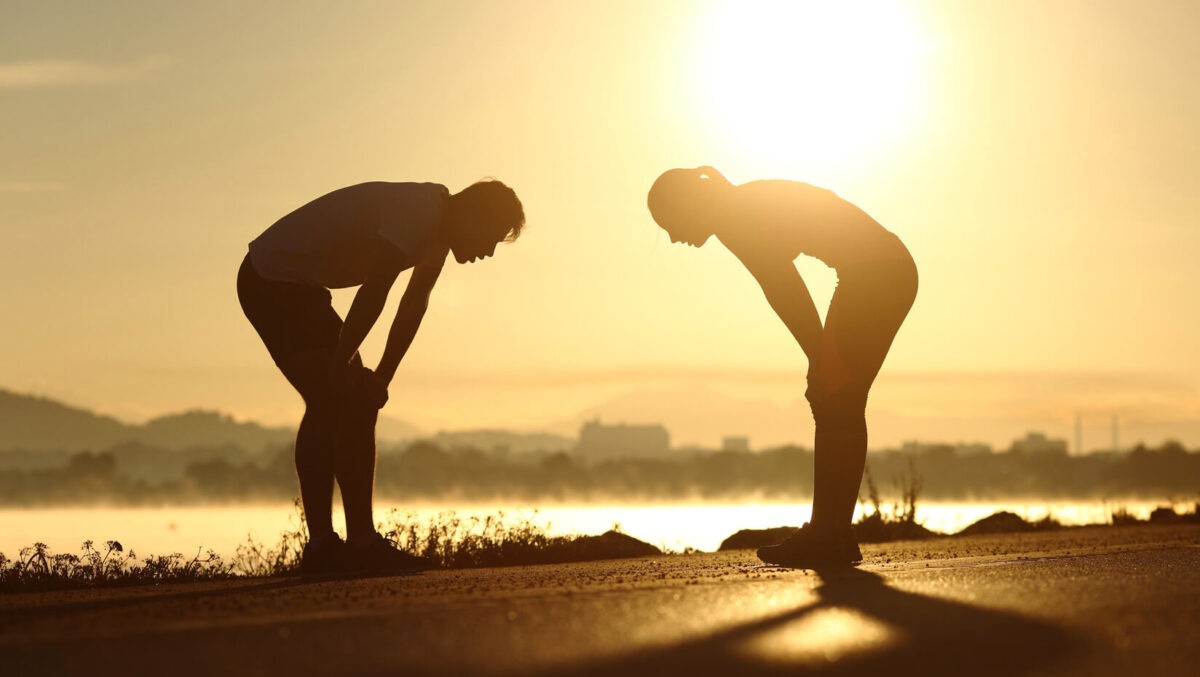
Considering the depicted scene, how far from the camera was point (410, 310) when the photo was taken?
680 cm

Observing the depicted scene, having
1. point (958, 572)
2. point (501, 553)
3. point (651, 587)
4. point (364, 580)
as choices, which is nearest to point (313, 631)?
point (651, 587)

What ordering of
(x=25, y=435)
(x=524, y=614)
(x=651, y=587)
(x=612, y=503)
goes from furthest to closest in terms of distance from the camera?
(x=25, y=435) → (x=612, y=503) → (x=651, y=587) → (x=524, y=614)

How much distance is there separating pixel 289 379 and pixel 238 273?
593 mm

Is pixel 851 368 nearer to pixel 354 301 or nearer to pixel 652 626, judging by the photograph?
pixel 354 301

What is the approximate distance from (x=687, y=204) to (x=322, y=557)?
2.34m

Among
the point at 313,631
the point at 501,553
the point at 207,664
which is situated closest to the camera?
the point at 207,664

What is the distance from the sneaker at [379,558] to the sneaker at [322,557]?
9 cm

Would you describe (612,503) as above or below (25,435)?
below

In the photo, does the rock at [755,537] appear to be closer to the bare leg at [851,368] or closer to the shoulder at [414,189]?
the bare leg at [851,368]

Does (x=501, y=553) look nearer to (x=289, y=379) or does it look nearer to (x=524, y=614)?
(x=289, y=379)

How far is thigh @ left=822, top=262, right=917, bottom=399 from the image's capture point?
6438 mm

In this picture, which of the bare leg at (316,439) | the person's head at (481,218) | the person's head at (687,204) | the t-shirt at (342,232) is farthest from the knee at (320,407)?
the person's head at (687,204)

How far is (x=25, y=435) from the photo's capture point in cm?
18938

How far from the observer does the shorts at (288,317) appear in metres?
6.29
